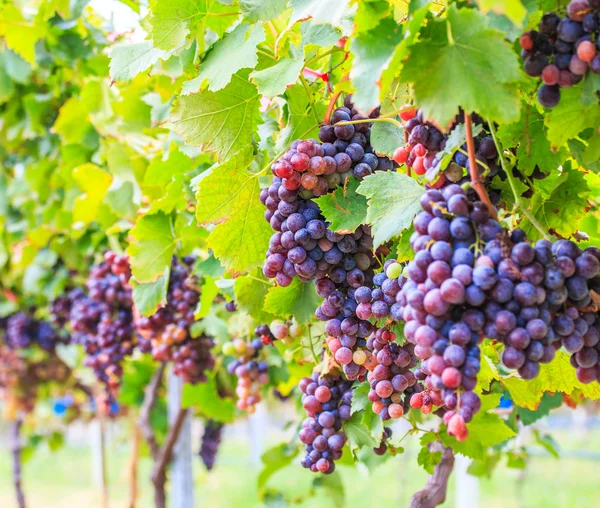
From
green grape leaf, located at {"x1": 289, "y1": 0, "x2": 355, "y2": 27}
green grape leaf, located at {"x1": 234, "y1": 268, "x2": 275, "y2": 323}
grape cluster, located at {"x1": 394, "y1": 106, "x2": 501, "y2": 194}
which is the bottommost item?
green grape leaf, located at {"x1": 234, "y1": 268, "x2": 275, "y2": 323}

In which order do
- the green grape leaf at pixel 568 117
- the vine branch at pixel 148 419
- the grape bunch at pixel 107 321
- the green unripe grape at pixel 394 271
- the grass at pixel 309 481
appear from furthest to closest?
the grass at pixel 309 481 < the vine branch at pixel 148 419 < the grape bunch at pixel 107 321 < the green unripe grape at pixel 394 271 < the green grape leaf at pixel 568 117

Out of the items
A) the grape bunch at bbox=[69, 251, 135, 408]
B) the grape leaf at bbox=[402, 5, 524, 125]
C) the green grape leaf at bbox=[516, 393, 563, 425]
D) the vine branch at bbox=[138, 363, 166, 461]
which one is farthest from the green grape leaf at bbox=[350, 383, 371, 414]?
the vine branch at bbox=[138, 363, 166, 461]

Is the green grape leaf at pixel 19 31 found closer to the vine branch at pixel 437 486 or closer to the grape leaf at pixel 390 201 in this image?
the grape leaf at pixel 390 201

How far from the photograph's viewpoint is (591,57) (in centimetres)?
67

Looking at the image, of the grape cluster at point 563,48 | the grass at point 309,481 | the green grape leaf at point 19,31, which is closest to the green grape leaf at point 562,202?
the grape cluster at point 563,48

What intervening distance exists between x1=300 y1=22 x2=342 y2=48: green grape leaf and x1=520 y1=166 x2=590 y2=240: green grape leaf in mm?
404

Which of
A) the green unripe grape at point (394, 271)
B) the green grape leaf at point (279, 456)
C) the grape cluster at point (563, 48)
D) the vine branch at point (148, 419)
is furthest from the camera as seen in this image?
the vine branch at point (148, 419)

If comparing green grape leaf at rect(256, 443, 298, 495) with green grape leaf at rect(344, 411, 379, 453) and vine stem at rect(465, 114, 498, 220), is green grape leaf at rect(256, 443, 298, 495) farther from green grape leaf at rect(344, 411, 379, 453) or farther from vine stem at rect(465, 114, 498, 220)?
vine stem at rect(465, 114, 498, 220)

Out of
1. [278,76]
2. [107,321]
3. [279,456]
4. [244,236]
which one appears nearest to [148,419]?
[107,321]

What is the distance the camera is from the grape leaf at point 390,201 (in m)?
0.84

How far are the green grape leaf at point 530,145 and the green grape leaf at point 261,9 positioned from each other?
425 mm

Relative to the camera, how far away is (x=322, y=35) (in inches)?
40.1

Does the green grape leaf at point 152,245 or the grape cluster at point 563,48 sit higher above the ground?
the grape cluster at point 563,48

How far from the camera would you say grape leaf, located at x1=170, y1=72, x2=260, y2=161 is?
1051mm
